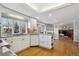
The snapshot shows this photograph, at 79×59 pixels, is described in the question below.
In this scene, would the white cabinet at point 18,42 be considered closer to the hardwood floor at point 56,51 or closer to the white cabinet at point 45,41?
the hardwood floor at point 56,51

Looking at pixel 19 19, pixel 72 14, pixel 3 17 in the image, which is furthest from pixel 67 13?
pixel 3 17

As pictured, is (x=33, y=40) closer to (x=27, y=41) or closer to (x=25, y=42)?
(x=27, y=41)

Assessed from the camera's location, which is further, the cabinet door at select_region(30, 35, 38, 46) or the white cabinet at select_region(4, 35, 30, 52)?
the cabinet door at select_region(30, 35, 38, 46)

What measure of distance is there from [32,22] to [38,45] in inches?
53.8

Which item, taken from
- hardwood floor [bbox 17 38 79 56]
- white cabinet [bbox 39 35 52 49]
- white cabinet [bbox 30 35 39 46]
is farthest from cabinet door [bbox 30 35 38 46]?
hardwood floor [bbox 17 38 79 56]

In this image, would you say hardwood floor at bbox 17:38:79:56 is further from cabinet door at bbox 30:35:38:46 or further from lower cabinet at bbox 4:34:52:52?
cabinet door at bbox 30:35:38:46

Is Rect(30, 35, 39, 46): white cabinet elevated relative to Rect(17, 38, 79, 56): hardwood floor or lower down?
elevated

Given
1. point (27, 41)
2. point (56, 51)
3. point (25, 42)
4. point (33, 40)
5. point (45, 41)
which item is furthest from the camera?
point (33, 40)

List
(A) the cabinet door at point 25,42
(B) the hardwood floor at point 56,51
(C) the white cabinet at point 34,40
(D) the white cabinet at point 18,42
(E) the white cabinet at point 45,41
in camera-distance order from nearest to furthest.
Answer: (B) the hardwood floor at point 56,51 < (D) the white cabinet at point 18,42 < (A) the cabinet door at point 25,42 < (E) the white cabinet at point 45,41 < (C) the white cabinet at point 34,40

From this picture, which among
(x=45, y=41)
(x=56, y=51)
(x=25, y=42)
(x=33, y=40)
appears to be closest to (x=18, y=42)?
(x=25, y=42)

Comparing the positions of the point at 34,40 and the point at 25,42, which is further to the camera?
the point at 34,40

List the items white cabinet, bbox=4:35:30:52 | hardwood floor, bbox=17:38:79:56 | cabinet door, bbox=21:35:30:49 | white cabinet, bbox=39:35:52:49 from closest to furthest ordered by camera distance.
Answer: hardwood floor, bbox=17:38:79:56 < white cabinet, bbox=4:35:30:52 < cabinet door, bbox=21:35:30:49 < white cabinet, bbox=39:35:52:49

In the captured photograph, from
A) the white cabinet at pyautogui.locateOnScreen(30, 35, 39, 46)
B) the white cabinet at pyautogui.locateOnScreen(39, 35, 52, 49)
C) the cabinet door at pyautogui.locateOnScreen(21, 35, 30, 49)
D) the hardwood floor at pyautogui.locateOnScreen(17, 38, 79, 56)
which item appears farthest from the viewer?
A: the white cabinet at pyautogui.locateOnScreen(30, 35, 39, 46)

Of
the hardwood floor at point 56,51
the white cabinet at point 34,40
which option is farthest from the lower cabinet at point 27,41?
the hardwood floor at point 56,51
